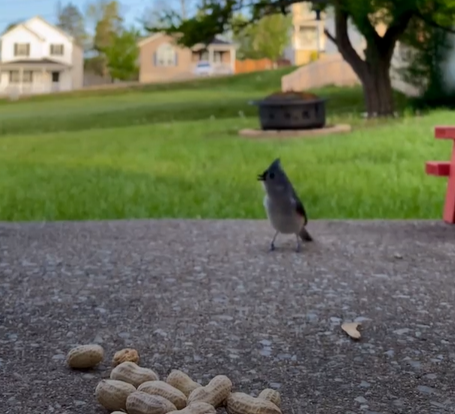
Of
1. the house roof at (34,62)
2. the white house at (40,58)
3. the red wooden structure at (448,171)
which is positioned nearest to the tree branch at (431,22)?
the red wooden structure at (448,171)

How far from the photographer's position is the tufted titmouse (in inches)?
114

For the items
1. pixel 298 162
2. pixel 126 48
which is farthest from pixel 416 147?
pixel 126 48

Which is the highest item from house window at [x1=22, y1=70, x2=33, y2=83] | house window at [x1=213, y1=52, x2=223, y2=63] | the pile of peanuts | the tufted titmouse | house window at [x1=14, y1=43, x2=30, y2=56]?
house window at [x1=213, y1=52, x2=223, y2=63]

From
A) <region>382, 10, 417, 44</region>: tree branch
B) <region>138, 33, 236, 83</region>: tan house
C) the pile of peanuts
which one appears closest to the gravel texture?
the pile of peanuts

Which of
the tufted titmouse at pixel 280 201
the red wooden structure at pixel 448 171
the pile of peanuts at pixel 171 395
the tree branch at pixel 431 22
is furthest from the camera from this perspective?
the tree branch at pixel 431 22

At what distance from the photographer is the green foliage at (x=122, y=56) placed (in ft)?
75.5

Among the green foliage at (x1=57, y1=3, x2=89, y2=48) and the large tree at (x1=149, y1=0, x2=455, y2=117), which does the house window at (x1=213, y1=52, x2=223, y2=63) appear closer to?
the green foliage at (x1=57, y1=3, x2=89, y2=48)

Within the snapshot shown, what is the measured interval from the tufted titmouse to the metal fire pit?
5.44 m

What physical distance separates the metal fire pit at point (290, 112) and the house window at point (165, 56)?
17541 millimetres

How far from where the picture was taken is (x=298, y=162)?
6418 mm

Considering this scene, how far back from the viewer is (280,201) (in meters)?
2.91

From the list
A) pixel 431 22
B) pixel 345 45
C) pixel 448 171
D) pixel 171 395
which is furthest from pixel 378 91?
pixel 171 395

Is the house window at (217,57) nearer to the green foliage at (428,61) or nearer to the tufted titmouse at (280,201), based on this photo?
the green foliage at (428,61)

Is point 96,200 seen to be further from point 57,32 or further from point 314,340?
point 57,32
